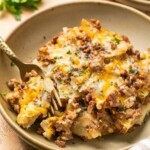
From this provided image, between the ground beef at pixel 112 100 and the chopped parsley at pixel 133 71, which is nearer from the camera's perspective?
the ground beef at pixel 112 100

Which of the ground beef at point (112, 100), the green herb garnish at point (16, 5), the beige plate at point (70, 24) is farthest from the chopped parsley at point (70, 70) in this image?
the green herb garnish at point (16, 5)

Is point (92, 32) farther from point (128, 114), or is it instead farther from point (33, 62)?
point (128, 114)

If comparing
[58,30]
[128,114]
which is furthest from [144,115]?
[58,30]

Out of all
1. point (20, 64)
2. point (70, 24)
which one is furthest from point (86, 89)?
point (70, 24)

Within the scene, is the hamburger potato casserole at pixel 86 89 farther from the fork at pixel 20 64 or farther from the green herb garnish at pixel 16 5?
the green herb garnish at pixel 16 5

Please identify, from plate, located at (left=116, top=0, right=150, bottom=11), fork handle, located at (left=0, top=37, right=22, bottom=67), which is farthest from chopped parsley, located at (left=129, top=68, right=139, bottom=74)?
plate, located at (left=116, top=0, right=150, bottom=11)

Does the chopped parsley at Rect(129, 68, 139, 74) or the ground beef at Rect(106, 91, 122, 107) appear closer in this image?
the ground beef at Rect(106, 91, 122, 107)

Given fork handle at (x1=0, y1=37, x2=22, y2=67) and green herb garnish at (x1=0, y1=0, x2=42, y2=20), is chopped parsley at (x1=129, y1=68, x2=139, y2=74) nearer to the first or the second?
fork handle at (x1=0, y1=37, x2=22, y2=67)

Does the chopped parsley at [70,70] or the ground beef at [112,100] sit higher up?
the chopped parsley at [70,70]
